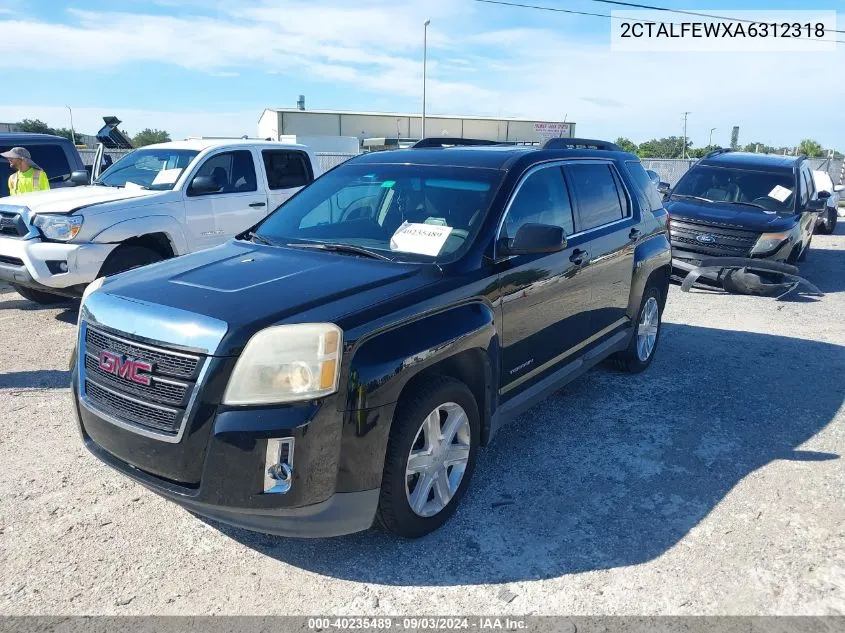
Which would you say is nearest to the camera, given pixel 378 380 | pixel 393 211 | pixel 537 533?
pixel 378 380

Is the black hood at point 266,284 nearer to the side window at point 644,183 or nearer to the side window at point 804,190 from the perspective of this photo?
the side window at point 644,183

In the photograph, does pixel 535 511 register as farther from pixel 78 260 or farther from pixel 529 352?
pixel 78 260

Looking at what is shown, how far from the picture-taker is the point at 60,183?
9414 millimetres

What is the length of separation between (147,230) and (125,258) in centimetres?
36

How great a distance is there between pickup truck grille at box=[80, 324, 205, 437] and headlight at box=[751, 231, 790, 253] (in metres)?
8.95

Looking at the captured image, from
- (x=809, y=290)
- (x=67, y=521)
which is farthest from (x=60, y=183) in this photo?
(x=809, y=290)

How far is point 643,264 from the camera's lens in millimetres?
5461

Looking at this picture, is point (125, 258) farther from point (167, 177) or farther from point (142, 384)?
point (142, 384)

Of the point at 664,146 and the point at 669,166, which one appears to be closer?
the point at 669,166

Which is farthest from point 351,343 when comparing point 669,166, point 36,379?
point 669,166

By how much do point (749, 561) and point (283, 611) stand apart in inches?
84.7

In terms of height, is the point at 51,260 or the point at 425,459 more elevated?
the point at 51,260

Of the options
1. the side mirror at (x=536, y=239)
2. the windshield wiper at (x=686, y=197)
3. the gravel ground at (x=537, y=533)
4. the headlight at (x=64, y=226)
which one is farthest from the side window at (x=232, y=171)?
the windshield wiper at (x=686, y=197)

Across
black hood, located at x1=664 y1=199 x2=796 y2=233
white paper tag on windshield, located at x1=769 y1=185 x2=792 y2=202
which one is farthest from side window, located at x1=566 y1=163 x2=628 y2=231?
white paper tag on windshield, located at x1=769 y1=185 x2=792 y2=202
